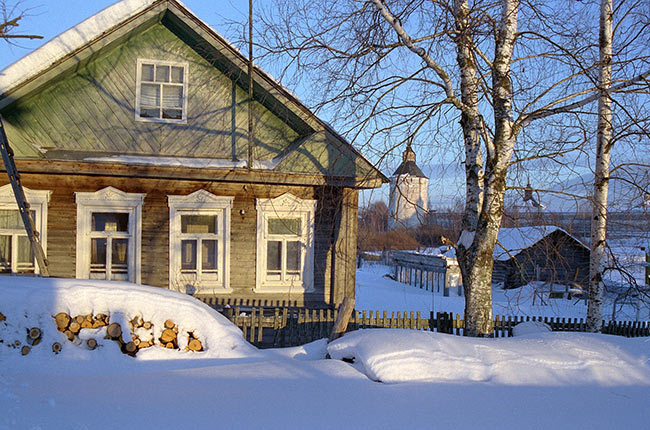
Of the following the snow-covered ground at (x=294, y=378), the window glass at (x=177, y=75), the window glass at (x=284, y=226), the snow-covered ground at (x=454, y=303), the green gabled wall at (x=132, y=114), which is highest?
the window glass at (x=177, y=75)

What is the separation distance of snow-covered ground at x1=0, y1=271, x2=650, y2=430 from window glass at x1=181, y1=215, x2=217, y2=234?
391 centimetres

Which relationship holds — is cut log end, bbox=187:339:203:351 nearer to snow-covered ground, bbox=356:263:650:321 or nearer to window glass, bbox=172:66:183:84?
window glass, bbox=172:66:183:84

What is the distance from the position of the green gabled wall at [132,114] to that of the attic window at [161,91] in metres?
0.12

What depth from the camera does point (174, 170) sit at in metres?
9.88

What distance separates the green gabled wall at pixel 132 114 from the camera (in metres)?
10.1

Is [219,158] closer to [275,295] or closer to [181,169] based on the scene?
[181,169]

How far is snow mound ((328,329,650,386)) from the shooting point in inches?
225

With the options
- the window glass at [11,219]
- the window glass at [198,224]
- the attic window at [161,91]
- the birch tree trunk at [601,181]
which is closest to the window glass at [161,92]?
the attic window at [161,91]

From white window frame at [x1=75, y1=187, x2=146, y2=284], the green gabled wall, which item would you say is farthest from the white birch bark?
white window frame at [x1=75, y1=187, x2=146, y2=284]

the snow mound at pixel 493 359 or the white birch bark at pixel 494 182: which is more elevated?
the white birch bark at pixel 494 182

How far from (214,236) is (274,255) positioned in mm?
1415

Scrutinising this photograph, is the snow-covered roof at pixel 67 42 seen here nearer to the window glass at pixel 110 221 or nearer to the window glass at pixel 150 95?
the window glass at pixel 150 95

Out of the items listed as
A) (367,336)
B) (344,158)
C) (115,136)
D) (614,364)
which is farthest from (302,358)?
(115,136)

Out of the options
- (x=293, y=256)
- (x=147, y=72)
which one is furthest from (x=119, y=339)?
(x=147, y=72)
